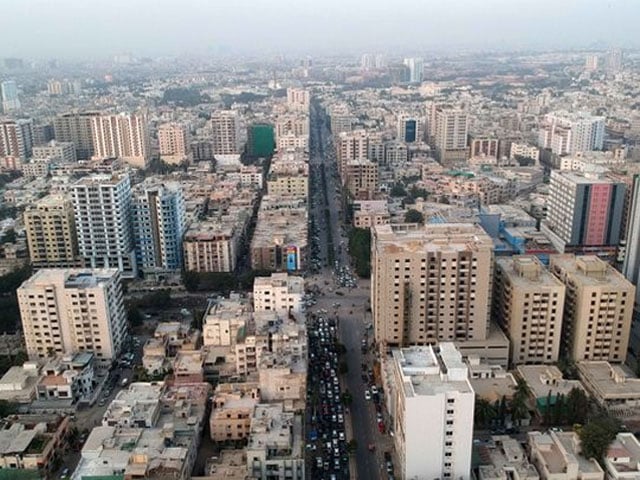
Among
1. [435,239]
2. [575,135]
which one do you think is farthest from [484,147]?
[435,239]

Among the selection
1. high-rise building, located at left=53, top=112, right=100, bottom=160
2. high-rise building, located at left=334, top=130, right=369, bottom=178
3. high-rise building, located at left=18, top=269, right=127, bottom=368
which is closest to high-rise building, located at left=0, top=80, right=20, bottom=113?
high-rise building, located at left=53, top=112, right=100, bottom=160

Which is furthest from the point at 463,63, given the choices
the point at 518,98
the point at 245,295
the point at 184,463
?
the point at 184,463

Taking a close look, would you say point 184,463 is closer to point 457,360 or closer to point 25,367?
point 457,360

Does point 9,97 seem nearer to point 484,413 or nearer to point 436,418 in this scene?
point 484,413

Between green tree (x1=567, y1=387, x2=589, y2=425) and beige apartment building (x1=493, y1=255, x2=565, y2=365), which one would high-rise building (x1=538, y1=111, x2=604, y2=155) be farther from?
green tree (x1=567, y1=387, x2=589, y2=425)

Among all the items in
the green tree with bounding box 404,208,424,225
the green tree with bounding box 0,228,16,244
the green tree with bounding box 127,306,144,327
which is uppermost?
the green tree with bounding box 404,208,424,225

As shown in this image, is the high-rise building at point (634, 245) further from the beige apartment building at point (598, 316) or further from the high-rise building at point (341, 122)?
the high-rise building at point (341, 122)
